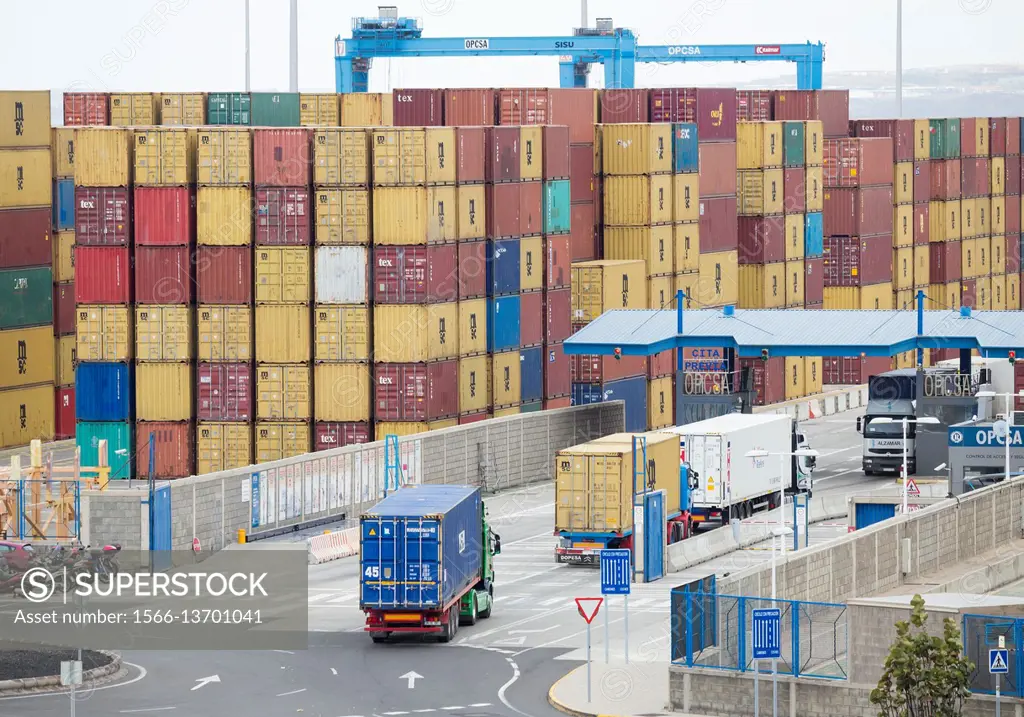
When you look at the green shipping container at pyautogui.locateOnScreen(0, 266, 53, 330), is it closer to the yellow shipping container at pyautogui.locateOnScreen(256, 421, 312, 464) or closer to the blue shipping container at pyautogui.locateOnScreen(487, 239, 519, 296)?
the yellow shipping container at pyautogui.locateOnScreen(256, 421, 312, 464)

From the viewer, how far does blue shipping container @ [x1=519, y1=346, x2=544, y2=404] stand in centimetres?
8388

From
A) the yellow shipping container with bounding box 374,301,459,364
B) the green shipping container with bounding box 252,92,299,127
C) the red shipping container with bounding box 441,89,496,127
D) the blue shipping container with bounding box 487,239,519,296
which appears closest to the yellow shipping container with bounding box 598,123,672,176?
the red shipping container with bounding box 441,89,496,127

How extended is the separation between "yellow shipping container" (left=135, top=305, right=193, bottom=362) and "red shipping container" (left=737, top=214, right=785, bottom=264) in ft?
139

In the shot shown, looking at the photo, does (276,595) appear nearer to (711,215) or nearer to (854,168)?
(711,215)

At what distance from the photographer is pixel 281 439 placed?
7494 cm

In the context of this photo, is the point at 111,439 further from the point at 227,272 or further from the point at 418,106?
the point at 418,106

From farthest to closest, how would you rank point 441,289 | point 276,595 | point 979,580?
point 441,289 < point 276,595 < point 979,580

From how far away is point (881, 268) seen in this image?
125625 mm

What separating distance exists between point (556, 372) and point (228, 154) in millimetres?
19128

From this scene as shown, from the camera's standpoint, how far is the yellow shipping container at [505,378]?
267ft

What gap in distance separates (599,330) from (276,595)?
29.5m

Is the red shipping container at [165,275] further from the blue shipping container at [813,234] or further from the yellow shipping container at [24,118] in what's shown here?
the blue shipping container at [813,234]

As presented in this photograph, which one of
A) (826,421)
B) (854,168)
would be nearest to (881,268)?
(854,168)

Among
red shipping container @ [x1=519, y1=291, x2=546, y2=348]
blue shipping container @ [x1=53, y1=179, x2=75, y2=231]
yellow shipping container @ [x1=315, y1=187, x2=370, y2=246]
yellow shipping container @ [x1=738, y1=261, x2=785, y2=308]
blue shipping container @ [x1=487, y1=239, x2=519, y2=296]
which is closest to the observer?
yellow shipping container @ [x1=315, y1=187, x2=370, y2=246]
